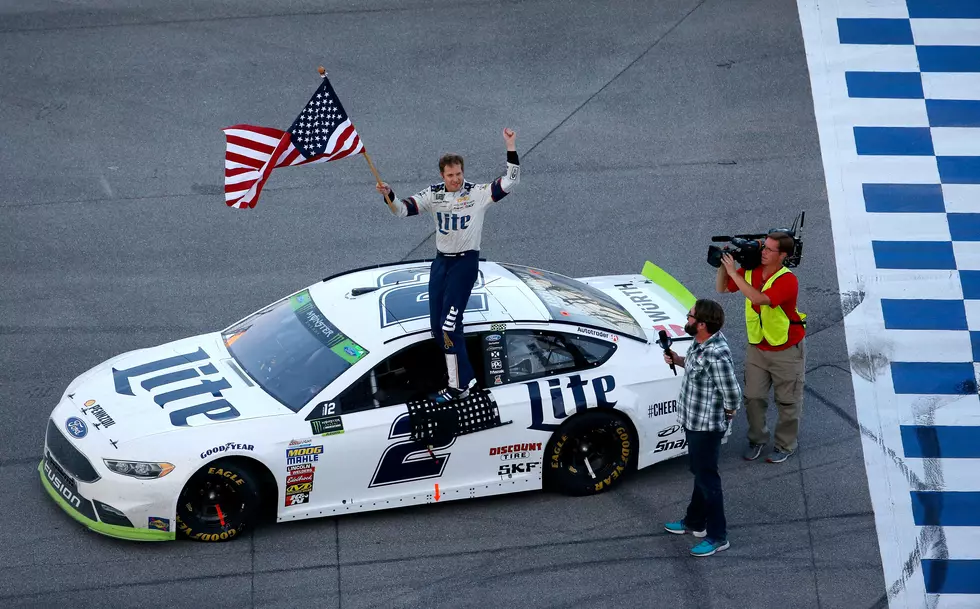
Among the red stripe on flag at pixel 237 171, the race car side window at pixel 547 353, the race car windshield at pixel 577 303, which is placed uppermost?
the red stripe on flag at pixel 237 171

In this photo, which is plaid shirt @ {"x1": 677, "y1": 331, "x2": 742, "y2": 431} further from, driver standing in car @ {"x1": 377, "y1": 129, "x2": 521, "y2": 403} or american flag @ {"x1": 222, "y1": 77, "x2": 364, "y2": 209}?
american flag @ {"x1": 222, "y1": 77, "x2": 364, "y2": 209}

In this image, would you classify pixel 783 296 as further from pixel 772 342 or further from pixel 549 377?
pixel 549 377

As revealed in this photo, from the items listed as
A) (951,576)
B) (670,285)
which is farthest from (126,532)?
(951,576)

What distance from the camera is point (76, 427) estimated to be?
7.43 metres

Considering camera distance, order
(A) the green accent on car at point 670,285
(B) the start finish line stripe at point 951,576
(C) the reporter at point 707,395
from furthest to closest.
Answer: (A) the green accent on car at point 670,285
(B) the start finish line stripe at point 951,576
(C) the reporter at point 707,395

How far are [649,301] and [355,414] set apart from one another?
2721 millimetres

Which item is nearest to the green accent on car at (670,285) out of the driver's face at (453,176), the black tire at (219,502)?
the driver's face at (453,176)

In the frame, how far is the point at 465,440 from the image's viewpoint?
24.8ft

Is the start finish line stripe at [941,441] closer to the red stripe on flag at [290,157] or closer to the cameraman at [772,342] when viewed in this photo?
the cameraman at [772,342]

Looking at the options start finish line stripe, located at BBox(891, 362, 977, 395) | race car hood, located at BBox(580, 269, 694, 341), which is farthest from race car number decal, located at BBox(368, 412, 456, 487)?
start finish line stripe, located at BBox(891, 362, 977, 395)

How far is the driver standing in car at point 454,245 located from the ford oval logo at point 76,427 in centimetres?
228

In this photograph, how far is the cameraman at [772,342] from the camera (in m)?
7.95

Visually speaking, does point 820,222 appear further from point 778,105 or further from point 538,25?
point 538,25

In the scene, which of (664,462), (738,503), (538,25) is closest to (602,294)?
(664,462)
